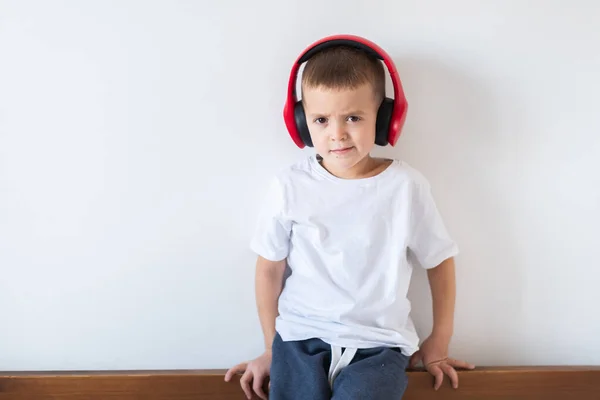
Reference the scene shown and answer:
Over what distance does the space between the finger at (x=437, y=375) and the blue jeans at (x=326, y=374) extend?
0.08m

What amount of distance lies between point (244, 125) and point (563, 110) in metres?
0.61

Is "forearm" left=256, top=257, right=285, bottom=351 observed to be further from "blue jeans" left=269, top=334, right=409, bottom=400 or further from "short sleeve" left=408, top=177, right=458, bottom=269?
"short sleeve" left=408, top=177, right=458, bottom=269

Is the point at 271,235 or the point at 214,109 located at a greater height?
the point at 214,109

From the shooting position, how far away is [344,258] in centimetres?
93

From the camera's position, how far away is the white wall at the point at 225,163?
97 cm

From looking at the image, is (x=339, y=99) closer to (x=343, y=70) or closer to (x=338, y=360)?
(x=343, y=70)

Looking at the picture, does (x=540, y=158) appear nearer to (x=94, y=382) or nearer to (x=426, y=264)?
(x=426, y=264)

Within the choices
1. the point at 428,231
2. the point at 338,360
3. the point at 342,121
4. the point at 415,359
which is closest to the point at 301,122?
the point at 342,121

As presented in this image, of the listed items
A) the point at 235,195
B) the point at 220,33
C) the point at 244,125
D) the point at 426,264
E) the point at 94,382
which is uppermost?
the point at 220,33

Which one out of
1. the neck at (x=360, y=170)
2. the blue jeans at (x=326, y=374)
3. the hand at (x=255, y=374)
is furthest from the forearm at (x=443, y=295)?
the hand at (x=255, y=374)

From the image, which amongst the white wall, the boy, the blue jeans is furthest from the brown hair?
the blue jeans

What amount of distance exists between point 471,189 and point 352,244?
0.27 meters

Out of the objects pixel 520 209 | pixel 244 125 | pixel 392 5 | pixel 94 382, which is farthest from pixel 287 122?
pixel 94 382

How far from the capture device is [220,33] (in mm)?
969
